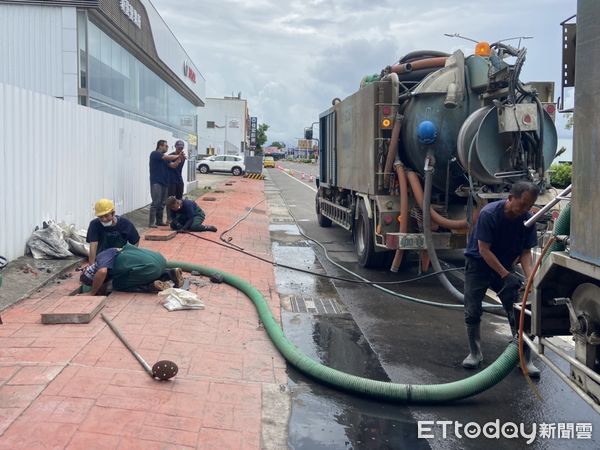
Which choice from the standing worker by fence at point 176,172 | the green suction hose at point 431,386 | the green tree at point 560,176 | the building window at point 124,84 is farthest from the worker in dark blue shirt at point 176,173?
the green tree at point 560,176

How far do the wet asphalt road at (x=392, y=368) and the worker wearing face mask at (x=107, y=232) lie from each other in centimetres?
215

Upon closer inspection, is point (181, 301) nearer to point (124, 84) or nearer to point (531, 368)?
point (531, 368)

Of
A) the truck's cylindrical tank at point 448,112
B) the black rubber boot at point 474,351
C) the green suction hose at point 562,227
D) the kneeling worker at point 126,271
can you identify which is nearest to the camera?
the green suction hose at point 562,227

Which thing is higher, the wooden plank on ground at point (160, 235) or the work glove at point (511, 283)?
the work glove at point (511, 283)

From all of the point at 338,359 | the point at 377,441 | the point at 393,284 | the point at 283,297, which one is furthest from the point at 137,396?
the point at 393,284

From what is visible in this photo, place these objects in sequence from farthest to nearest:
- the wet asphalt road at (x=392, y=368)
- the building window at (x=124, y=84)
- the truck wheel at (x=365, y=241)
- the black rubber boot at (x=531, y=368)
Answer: the building window at (x=124, y=84) < the truck wheel at (x=365, y=241) < the black rubber boot at (x=531, y=368) < the wet asphalt road at (x=392, y=368)

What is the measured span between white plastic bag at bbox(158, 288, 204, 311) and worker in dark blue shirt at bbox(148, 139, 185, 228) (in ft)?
18.8

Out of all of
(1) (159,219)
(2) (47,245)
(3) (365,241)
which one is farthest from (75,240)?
(3) (365,241)

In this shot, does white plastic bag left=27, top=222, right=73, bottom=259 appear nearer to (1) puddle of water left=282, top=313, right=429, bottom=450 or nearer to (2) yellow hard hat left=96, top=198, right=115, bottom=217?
(2) yellow hard hat left=96, top=198, right=115, bottom=217

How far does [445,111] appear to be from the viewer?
827cm

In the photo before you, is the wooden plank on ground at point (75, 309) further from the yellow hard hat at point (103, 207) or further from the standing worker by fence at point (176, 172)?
the standing worker by fence at point (176, 172)

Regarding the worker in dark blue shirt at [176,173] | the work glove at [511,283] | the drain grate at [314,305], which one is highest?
the worker in dark blue shirt at [176,173]

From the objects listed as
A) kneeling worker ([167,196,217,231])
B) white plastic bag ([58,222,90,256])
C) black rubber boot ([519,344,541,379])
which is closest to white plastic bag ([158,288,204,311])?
white plastic bag ([58,222,90,256])

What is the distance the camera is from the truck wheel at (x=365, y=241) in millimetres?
9459
